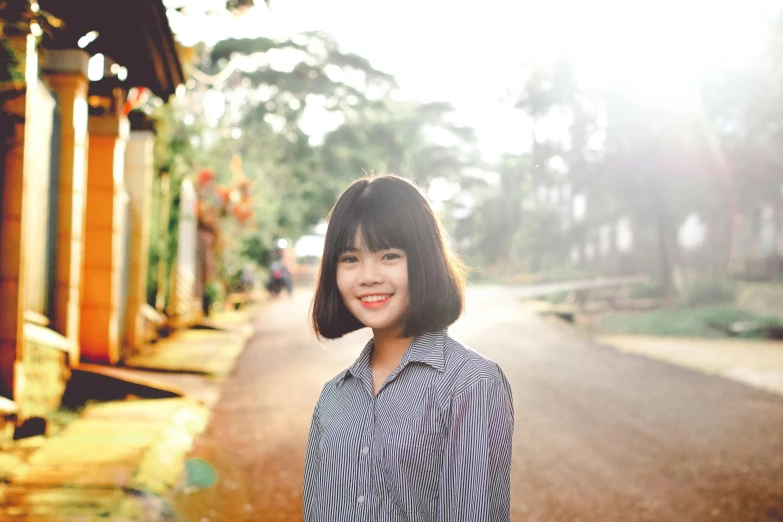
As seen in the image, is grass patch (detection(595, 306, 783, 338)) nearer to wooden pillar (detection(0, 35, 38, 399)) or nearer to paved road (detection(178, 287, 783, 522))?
paved road (detection(178, 287, 783, 522))

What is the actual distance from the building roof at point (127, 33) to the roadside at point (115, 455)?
307 cm

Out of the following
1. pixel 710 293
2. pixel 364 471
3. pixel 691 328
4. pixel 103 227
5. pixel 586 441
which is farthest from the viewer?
pixel 710 293

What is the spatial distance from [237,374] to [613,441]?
492cm

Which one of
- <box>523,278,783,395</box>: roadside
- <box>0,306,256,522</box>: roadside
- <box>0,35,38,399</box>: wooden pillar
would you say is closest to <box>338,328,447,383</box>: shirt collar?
<box>0,306,256,522</box>: roadside

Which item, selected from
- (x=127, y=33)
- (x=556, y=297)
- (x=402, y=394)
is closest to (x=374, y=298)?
(x=402, y=394)

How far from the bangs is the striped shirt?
26 cm

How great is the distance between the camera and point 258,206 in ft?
80.5

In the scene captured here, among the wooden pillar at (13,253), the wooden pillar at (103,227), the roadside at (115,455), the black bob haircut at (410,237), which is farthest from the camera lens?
the wooden pillar at (103,227)

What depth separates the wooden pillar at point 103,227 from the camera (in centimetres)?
875

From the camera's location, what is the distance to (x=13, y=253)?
5.63 meters

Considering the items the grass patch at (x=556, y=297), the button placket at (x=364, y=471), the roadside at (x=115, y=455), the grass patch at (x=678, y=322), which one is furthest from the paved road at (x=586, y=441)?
the grass patch at (x=556, y=297)

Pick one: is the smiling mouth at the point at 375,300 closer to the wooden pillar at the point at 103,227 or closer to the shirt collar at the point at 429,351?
the shirt collar at the point at 429,351

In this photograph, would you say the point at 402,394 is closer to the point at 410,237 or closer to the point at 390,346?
the point at 390,346

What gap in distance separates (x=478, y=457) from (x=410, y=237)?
22.2 inches
